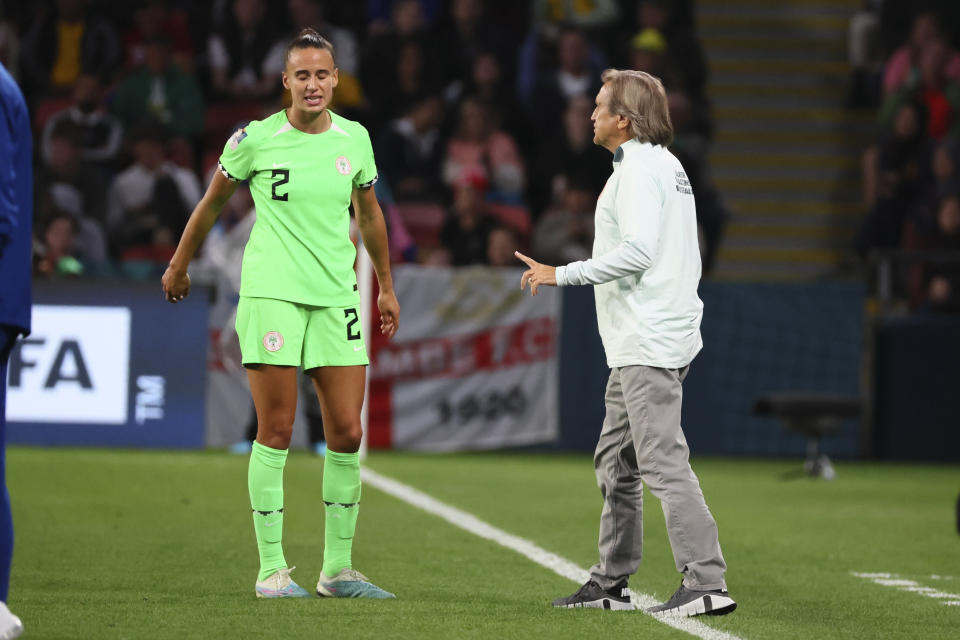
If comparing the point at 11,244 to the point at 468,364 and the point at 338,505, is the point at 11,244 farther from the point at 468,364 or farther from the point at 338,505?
the point at 468,364

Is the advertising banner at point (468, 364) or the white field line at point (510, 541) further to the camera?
the advertising banner at point (468, 364)

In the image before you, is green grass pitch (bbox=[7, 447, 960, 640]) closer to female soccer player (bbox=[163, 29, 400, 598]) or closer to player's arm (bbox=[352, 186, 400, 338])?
female soccer player (bbox=[163, 29, 400, 598])

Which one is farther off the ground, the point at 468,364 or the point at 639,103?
the point at 639,103

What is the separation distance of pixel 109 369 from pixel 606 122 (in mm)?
7198

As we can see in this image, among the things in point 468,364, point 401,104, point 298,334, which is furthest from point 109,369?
point 298,334

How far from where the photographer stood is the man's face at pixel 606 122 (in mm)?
5676

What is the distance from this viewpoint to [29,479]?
10031 millimetres

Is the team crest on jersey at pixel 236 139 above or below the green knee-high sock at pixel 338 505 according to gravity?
above

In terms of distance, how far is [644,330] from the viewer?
5613 mm

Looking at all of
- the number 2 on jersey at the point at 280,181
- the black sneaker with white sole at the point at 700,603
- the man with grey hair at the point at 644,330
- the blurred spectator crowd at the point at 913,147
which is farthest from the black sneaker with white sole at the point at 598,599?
the blurred spectator crowd at the point at 913,147

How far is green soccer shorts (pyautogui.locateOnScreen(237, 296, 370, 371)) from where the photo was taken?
226 inches

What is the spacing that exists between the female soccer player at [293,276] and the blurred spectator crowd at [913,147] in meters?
8.93

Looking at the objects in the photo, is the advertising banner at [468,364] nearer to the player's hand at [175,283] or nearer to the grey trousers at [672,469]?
the player's hand at [175,283]

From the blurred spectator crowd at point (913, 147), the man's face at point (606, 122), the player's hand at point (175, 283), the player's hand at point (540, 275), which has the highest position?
the blurred spectator crowd at point (913, 147)
